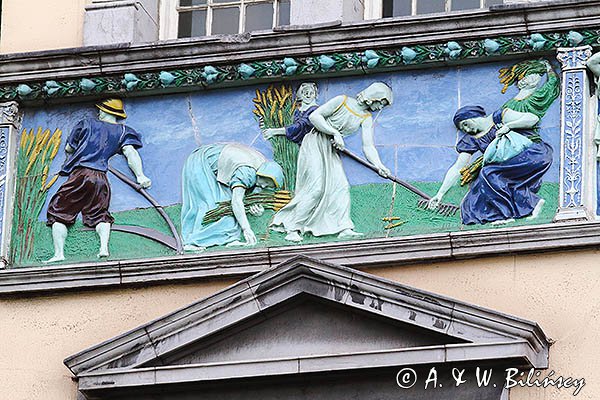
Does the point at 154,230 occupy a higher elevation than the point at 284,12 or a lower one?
lower

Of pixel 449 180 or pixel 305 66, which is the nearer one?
pixel 449 180

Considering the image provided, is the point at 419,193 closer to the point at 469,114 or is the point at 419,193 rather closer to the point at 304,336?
the point at 469,114

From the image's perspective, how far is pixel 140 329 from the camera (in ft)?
45.2

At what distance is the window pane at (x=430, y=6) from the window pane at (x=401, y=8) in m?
A: 0.07

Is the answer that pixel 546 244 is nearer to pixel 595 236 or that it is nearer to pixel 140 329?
pixel 595 236

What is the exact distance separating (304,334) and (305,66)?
72.7 inches

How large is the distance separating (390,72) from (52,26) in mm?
2415

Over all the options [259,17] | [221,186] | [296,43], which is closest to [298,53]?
[296,43]

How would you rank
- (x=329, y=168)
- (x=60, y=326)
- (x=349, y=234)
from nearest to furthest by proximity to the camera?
(x=349, y=234) → (x=329, y=168) → (x=60, y=326)

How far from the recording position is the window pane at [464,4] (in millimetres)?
14703

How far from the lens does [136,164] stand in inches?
576

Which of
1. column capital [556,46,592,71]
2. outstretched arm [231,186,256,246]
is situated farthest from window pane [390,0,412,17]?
outstretched arm [231,186,256,246]

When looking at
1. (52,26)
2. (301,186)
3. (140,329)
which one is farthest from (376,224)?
(52,26)

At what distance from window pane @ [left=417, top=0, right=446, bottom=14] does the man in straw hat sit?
201 cm
